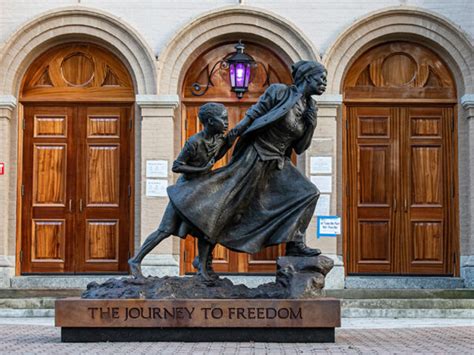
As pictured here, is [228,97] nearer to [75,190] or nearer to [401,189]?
[75,190]

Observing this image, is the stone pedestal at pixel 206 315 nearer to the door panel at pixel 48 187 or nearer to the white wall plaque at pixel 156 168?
the white wall plaque at pixel 156 168

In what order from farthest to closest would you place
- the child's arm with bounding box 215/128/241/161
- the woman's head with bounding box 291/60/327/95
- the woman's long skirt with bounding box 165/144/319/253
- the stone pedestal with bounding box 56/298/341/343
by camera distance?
the woman's head with bounding box 291/60/327/95, the child's arm with bounding box 215/128/241/161, the woman's long skirt with bounding box 165/144/319/253, the stone pedestal with bounding box 56/298/341/343

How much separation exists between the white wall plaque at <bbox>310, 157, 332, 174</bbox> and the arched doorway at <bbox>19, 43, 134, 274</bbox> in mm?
2925

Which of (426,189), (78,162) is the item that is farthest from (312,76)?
(78,162)

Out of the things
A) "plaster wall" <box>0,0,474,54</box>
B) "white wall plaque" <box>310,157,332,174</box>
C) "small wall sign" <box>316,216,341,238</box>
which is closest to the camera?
"small wall sign" <box>316,216,341,238</box>

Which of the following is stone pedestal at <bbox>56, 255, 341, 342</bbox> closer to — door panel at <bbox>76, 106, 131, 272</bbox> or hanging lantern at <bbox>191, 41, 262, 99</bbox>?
door panel at <bbox>76, 106, 131, 272</bbox>

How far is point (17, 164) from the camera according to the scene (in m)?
17.3

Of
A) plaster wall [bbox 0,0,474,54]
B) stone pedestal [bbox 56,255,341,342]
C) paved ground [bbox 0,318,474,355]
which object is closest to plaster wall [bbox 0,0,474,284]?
plaster wall [bbox 0,0,474,54]

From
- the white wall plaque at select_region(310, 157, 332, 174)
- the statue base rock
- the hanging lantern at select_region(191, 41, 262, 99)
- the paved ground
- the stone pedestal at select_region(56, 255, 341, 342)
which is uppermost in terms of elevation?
the hanging lantern at select_region(191, 41, 262, 99)

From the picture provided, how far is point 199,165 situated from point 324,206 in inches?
273

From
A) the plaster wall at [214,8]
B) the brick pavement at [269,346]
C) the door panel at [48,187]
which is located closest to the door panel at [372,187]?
the plaster wall at [214,8]

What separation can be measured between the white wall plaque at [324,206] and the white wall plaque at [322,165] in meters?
0.38

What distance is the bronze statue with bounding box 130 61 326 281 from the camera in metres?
10.1

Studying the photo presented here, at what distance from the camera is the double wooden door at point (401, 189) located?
17375 mm
